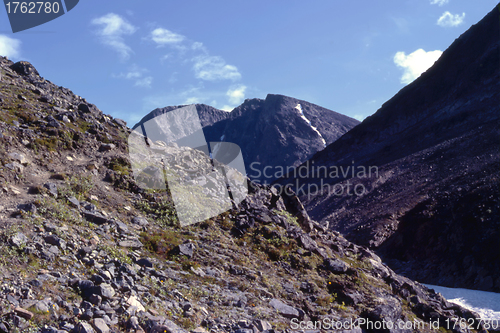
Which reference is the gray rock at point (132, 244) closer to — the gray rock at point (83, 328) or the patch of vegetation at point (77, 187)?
the patch of vegetation at point (77, 187)

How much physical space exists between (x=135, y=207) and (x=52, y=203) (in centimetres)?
298

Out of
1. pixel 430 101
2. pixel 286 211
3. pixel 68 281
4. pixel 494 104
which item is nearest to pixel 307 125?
pixel 430 101

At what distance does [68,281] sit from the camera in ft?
23.5

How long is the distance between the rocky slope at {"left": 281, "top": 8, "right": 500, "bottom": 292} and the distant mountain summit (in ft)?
187

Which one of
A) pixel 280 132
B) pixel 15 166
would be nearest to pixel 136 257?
pixel 15 166

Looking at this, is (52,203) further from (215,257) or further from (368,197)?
(368,197)

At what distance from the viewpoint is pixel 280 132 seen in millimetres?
159375

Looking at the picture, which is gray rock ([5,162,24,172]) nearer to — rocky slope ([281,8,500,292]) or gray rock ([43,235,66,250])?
gray rock ([43,235,66,250])

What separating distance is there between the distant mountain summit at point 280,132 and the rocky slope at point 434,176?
5713cm

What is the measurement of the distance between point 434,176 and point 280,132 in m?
112

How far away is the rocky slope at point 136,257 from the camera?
6.93 m

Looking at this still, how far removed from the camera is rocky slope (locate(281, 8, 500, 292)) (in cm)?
3322

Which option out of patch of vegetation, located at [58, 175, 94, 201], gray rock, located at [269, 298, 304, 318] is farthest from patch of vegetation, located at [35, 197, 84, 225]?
gray rock, located at [269, 298, 304, 318]

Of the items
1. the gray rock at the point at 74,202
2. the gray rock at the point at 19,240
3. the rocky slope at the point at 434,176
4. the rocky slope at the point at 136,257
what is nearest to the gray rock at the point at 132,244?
the rocky slope at the point at 136,257
